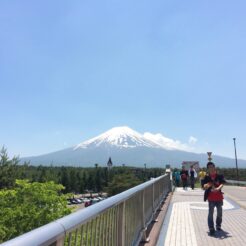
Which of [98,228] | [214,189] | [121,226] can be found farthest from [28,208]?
[98,228]

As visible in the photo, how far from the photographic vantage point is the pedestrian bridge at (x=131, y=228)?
2320 millimetres

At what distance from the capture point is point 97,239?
150 inches

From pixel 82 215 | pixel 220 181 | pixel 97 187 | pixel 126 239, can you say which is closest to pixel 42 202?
pixel 220 181

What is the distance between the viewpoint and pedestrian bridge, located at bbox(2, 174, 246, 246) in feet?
7.61

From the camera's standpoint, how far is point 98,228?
3.82 meters

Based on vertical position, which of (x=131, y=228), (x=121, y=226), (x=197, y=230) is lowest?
(x=197, y=230)

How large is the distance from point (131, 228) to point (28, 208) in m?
9.50

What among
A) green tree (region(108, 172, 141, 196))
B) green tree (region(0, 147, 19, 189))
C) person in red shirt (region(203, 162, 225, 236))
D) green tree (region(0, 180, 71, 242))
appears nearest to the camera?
person in red shirt (region(203, 162, 225, 236))

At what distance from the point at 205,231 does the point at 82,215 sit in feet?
21.0

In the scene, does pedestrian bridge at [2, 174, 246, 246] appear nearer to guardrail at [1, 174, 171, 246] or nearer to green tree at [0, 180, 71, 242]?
guardrail at [1, 174, 171, 246]

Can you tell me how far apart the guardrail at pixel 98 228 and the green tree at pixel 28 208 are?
25.8ft

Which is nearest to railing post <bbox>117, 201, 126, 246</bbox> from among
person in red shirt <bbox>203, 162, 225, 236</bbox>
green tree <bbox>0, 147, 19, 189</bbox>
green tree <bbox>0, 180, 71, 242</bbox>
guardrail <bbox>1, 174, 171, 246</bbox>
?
guardrail <bbox>1, 174, 171, 246</bbox>

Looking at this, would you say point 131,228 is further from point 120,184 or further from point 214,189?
point 120,184

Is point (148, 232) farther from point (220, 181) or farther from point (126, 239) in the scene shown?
point (126, 239)
